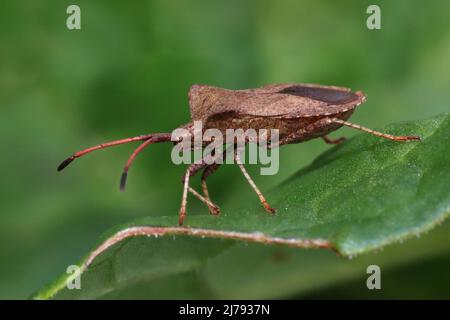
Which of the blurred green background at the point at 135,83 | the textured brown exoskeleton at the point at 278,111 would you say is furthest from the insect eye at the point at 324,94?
the blurred green background at the point at 135,83

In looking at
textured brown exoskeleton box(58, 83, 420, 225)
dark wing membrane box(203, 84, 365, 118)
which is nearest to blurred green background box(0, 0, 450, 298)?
textured brown exoskeleton box(58, 83, 420, 225)

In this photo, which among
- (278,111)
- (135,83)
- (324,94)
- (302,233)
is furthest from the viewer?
(135,83)

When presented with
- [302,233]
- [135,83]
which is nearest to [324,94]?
→ [135,83]

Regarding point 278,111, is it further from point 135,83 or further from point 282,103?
point 135,83

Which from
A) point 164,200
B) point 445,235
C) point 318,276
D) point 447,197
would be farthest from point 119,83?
point 447,197

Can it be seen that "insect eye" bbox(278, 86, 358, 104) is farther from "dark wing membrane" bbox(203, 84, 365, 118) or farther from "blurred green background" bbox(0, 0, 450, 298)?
"blurred green background" bbox(0, 0, 450, 298)

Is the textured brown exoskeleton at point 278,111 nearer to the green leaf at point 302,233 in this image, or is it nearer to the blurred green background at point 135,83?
the green leaf at point 302,233
